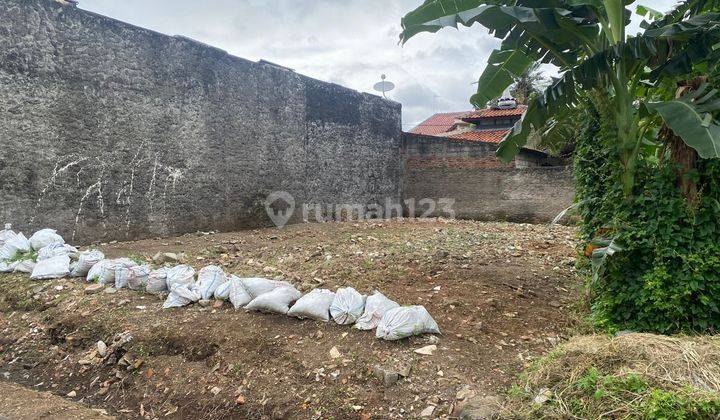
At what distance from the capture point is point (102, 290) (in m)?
4.38

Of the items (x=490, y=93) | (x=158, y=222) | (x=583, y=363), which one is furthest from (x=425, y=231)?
(x=583, y=363)

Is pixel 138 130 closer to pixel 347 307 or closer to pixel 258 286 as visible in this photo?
pixel 258 286

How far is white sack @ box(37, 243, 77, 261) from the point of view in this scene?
505 centimetres

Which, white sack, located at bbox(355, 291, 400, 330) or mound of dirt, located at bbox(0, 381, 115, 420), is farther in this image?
white sack, located at bbox(355, 291, 400, 330)

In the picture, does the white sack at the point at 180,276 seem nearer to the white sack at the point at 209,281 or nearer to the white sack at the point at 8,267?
the white sack at the point at 209,281

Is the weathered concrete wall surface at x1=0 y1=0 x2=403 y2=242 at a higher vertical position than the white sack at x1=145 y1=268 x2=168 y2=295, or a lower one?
higher

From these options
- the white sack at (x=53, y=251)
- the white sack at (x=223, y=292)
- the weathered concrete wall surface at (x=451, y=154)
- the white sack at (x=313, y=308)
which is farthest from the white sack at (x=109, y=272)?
the weathered concrete wall surface at (x=451, y=154)

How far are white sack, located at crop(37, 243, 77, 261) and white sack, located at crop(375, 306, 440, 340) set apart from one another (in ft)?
13.0

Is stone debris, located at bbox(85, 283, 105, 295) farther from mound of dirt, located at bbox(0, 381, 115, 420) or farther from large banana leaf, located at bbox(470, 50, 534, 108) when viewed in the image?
large banana leaf, located at bbox(470, 50, 534, 108)

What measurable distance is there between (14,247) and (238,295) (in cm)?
330

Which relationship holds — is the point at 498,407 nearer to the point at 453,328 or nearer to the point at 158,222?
the point at 453,328

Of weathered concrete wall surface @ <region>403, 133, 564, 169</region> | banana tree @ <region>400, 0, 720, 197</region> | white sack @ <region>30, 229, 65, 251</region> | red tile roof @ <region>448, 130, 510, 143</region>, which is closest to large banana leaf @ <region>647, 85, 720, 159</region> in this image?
banana tree @ <region>400, 0, 720, 197</region>

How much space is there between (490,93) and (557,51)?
3.28 ft

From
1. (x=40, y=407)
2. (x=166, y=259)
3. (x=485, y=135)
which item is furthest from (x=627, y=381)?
(x=485, y=135)
